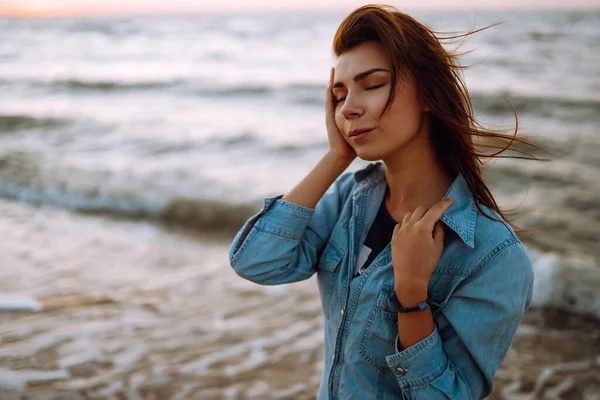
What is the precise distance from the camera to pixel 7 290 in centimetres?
514

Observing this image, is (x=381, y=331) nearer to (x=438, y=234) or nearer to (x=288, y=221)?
(x=438, y=234)

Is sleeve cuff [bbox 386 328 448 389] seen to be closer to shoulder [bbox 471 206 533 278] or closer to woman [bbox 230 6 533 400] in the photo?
woman [bbox 230 6 533 400]

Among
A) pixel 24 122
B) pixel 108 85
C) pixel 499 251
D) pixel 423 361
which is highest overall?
pixel 499 251

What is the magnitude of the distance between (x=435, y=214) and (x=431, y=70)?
0.45 metres

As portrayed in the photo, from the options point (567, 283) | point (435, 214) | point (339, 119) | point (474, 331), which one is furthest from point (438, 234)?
point (567, 283)

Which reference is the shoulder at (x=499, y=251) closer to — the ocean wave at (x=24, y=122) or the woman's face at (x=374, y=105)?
the woman's face at (x=374, y=105)

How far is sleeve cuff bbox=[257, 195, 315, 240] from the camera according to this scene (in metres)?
2.04

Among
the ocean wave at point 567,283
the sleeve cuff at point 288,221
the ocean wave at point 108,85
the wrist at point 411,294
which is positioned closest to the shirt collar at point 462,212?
the wrist at point 411,294

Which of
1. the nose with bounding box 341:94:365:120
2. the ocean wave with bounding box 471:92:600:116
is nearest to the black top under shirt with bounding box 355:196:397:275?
the nose with bounding box 341:94:365:120

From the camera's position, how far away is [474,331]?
5.63ft

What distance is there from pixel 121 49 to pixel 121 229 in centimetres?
1892

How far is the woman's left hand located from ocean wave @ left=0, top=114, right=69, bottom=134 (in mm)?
12122

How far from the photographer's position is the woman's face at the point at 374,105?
1842mm

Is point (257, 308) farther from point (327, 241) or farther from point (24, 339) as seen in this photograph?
point (327, 241)
